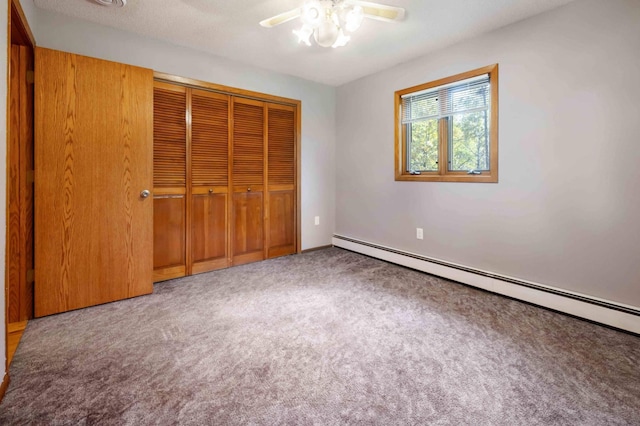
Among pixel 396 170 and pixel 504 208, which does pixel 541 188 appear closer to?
pixel 504 208

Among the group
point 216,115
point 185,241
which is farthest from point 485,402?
point 216,115

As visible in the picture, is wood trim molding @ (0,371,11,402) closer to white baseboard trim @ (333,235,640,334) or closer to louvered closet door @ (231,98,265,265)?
louvered closet door @ (231,98,265,265)

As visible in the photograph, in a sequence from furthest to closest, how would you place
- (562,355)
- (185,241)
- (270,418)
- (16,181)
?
(185,241) < (16,181) < (562,355) < (270,418)

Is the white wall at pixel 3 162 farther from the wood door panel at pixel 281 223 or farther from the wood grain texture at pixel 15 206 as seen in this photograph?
the wood door panel at pixel 281 223

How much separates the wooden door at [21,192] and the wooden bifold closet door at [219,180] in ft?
3.07

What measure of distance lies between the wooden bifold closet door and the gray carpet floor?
0.72 metres

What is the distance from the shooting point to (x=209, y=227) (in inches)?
137

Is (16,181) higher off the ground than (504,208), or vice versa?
(16,181)

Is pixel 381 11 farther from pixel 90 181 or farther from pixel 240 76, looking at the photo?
pixel 90 181

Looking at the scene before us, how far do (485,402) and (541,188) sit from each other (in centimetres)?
186

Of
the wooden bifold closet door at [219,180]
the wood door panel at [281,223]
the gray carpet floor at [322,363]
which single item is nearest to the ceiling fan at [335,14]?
the wooden bifold closet door at [219,180]

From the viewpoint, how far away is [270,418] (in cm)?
136

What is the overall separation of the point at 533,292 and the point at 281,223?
2.80 metres

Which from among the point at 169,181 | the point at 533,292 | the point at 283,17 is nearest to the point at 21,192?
the point at 169,181
